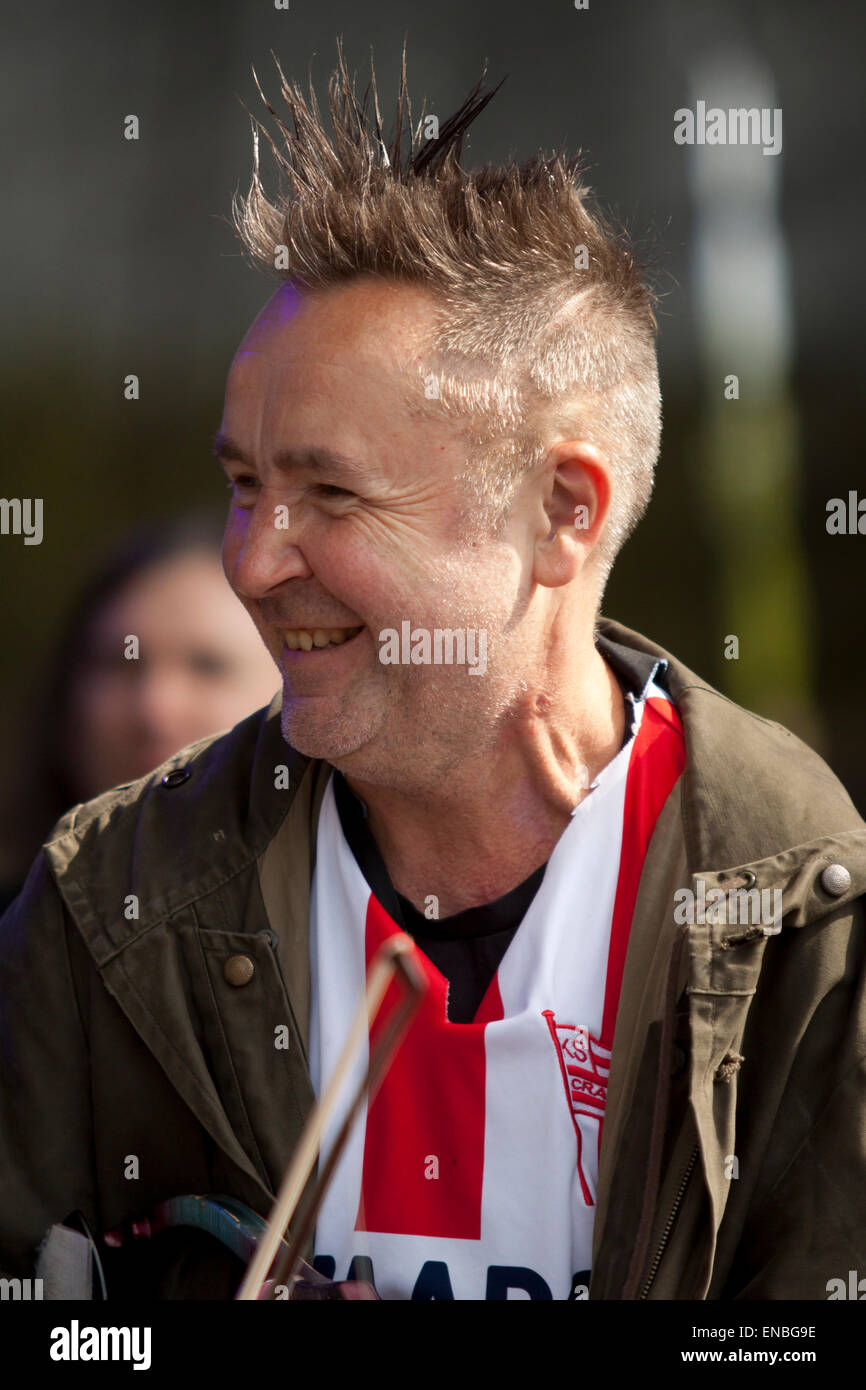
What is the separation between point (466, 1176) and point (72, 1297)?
1.92 feet

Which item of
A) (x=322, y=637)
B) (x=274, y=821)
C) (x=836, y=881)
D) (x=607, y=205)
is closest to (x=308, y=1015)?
(x=274, y=821)

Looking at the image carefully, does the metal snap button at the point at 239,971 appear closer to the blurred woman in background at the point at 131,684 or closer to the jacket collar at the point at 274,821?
the jacket collar at the point at 274,821

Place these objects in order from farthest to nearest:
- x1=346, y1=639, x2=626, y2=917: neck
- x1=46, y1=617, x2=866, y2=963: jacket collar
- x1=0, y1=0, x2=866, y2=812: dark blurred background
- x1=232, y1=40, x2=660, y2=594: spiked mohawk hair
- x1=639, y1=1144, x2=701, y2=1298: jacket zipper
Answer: x1=0, y1=0, x2=866, y2=812: dark blurred background < x1=346, y1=639, x2=626, y2=917: neck < x1=232, y1=40, x2=660, y2=594: spiked mohawk hair < x1=46, y1=617, x2=866, y2=963: jacket collar < x1=639, y1=1144, x2=701, y2=1298: jacket zipper

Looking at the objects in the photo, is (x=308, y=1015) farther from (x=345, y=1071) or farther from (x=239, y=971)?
(x=345, y=1071)

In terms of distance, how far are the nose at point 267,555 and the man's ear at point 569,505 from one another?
394mm

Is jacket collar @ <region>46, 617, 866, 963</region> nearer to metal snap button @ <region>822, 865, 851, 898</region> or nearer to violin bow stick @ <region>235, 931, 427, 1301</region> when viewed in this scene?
metal snap button @ <region>822, 865, 851, 898</region>

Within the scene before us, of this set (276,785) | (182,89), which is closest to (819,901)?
(276,785)

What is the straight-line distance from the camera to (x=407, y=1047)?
6.66 ft

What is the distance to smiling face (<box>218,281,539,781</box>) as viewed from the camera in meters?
1.97

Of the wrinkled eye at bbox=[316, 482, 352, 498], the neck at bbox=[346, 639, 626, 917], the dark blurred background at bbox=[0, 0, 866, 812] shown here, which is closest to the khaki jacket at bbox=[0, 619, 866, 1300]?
the neck at bbox=[346, 639, 626, 917]

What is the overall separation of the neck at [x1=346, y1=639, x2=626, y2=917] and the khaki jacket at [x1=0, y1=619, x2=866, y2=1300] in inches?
6.4

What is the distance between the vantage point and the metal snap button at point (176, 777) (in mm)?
2225

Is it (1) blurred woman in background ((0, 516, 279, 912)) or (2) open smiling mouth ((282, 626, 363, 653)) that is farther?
(1) blurred woman in background ((0, 516, 279, 912))

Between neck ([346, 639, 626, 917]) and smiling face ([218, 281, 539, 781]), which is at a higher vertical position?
smiling face ([218, 281, 539, 781])
